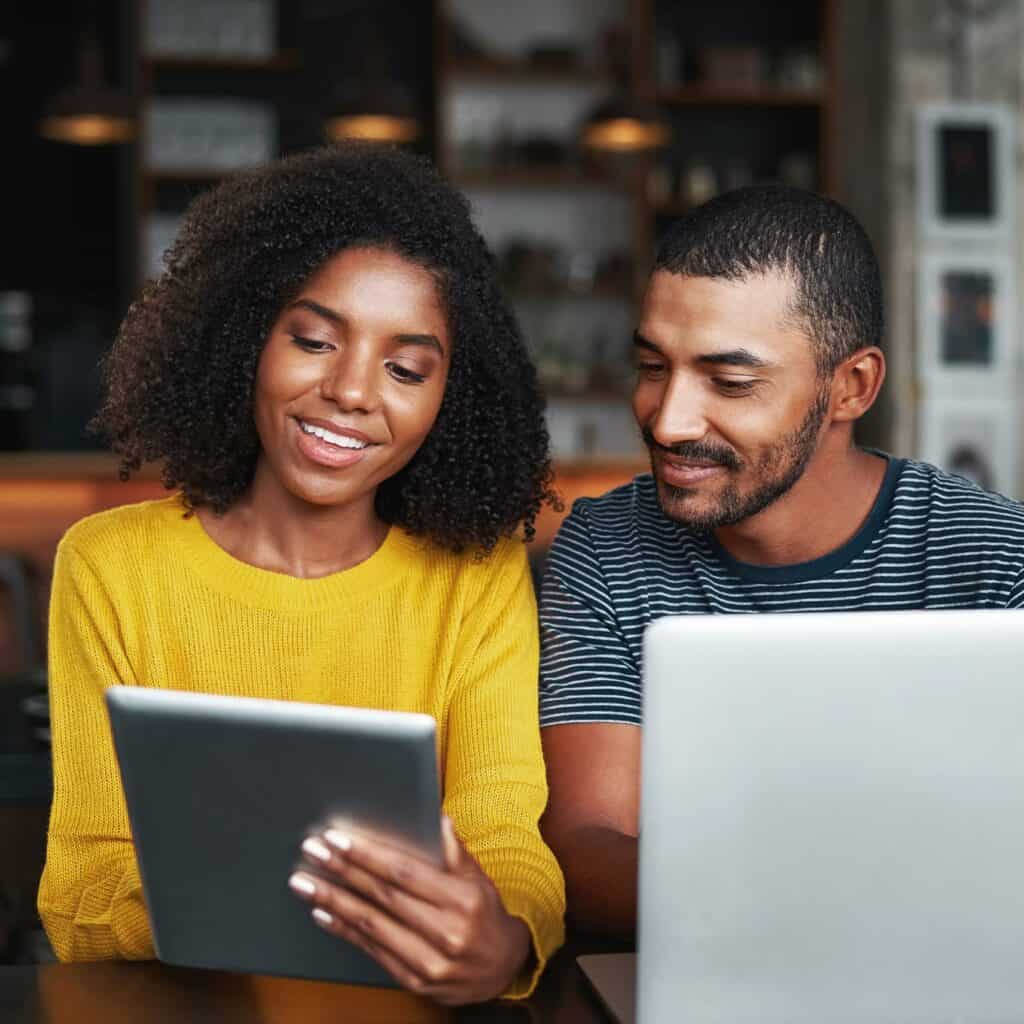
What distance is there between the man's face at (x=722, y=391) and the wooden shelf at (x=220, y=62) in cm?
495

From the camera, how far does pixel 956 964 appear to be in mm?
923

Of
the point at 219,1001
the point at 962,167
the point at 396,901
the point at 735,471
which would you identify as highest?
the point at 962,167

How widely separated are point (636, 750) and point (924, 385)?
480cm

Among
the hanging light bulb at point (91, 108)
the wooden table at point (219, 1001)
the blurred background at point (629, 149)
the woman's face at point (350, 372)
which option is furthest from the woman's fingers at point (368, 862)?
the blurred background at point (629, 149)

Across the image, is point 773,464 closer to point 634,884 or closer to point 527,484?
point 527,484

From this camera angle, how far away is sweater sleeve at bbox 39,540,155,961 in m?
1.23

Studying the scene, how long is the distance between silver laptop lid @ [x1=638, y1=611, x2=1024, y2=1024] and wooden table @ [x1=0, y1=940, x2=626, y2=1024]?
16 cm

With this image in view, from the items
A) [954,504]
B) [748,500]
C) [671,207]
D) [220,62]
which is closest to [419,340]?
[748,500]

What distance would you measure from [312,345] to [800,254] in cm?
50

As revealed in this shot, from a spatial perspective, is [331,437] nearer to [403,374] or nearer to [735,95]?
[403,374]

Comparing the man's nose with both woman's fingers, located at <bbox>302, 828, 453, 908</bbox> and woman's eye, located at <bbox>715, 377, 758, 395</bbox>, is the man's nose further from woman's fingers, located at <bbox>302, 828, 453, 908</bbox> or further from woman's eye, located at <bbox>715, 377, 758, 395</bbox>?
woman's fingers, located at <bbox>302, 828, 453, 908</bbox>

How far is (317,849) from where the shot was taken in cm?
95

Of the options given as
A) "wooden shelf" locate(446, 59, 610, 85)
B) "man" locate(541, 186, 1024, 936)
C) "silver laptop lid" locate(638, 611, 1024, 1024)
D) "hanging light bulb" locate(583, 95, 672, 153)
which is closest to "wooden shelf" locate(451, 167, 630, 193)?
"wooden shelf" locate(446, 59, 610, 85)

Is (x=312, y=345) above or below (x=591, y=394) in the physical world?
above
